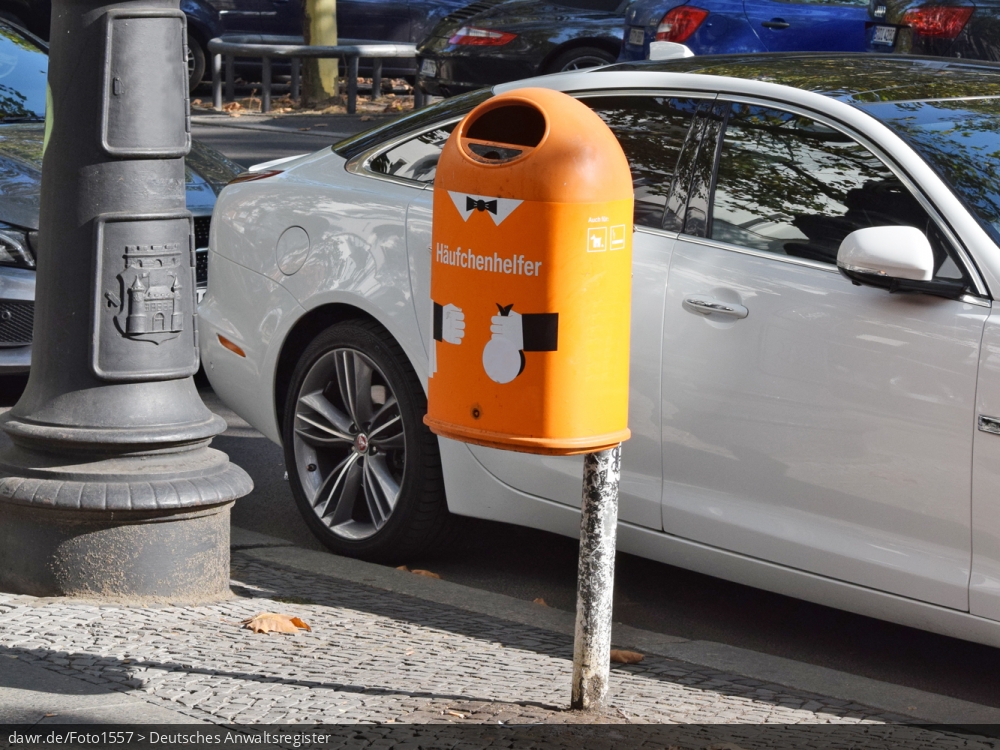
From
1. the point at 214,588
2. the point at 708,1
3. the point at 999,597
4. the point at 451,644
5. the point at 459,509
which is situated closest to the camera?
the point at 999,597

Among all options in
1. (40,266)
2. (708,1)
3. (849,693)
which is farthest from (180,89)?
(708,1)

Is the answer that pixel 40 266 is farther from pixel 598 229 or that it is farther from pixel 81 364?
pixel 598 229

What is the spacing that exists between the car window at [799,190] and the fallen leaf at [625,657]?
1174mm

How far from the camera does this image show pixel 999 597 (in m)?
3.80

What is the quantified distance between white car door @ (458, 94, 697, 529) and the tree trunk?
579 inches

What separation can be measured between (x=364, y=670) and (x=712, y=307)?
137 cm

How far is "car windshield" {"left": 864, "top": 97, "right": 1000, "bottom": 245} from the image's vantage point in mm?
4016

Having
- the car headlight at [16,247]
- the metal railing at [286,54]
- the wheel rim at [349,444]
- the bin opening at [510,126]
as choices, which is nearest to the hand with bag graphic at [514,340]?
the bin opening at [510,126]

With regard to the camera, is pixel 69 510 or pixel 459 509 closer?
pixel 69 510

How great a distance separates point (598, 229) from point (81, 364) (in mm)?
1740

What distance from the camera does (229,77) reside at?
62.2 ft

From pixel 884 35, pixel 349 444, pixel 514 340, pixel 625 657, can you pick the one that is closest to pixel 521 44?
pixel 884 35

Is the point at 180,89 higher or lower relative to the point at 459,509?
higher

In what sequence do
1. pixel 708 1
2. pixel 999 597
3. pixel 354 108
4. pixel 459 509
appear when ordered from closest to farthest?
pixel 999 597
pixel 459 509
pixel 708 1
pixel 354 108
